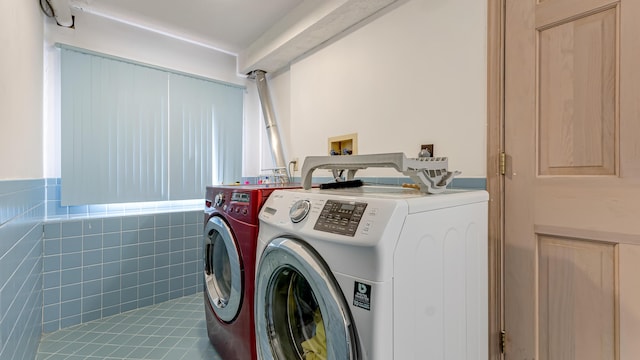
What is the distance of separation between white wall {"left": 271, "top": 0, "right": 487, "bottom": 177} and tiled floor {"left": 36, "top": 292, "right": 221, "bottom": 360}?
5.33 feet

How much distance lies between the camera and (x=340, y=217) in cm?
91

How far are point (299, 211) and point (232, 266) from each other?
0.66 m

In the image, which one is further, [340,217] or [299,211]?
[299,211]

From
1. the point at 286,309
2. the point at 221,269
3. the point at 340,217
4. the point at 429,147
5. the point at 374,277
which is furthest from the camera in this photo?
the point at 221,269

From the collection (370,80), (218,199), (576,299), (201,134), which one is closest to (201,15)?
(201,134)

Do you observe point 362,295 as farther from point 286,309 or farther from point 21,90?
point 21,90

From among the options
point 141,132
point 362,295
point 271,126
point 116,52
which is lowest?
point 362,295

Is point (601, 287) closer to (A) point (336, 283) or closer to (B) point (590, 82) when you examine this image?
(B) point (590, 82)

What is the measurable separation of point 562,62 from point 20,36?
8.13 ft

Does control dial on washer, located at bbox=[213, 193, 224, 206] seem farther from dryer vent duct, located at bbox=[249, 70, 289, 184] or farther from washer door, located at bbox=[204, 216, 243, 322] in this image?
dryer vent duct, located at bbox=[249, 70, 289, 184]

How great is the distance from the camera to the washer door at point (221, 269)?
4.83 feet

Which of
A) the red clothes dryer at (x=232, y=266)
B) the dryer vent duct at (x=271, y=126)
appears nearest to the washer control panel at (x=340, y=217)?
the red clothes dryer at (x=232, y=266)

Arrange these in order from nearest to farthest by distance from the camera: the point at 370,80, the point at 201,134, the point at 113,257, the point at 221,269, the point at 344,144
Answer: the point at 221,269 < the point at 370,80 < the point at 344,144 < the point at 113,257 < the point at 201,134

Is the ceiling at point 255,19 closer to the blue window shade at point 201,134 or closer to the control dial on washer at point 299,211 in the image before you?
the blue window shade at point 201,134
